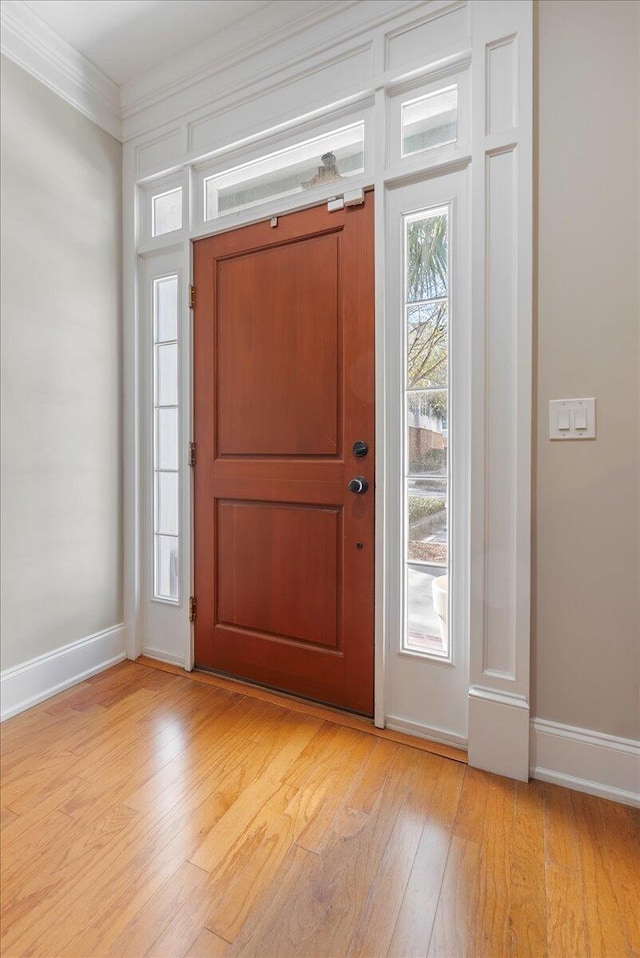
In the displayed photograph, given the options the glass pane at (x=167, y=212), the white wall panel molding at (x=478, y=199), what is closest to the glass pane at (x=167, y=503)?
the white wall panel molding at (x=478, y=199)

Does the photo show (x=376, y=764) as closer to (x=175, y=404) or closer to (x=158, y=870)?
(x=158, y=870)

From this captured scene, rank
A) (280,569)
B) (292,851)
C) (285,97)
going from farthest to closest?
(280,569) → (285,97) → (292,851)

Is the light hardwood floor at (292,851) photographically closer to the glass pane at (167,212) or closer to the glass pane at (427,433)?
the glass pane at (427,433)

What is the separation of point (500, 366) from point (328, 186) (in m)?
1.00

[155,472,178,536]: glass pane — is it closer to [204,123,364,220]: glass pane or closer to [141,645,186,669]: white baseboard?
[141,645,186,669]: white baseboard

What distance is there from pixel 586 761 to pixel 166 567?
1.89 m

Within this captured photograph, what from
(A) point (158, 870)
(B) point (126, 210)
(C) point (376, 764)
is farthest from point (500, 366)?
(B) point (126, 210)

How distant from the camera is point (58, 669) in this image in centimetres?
205

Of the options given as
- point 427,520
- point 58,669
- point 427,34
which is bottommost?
point 58,669

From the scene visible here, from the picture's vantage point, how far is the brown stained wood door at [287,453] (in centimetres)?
181

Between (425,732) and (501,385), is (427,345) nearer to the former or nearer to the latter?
(501,385)

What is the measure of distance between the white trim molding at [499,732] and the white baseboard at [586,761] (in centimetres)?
6

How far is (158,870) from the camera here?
1.15 metres

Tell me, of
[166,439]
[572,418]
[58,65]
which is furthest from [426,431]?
[58,65]
